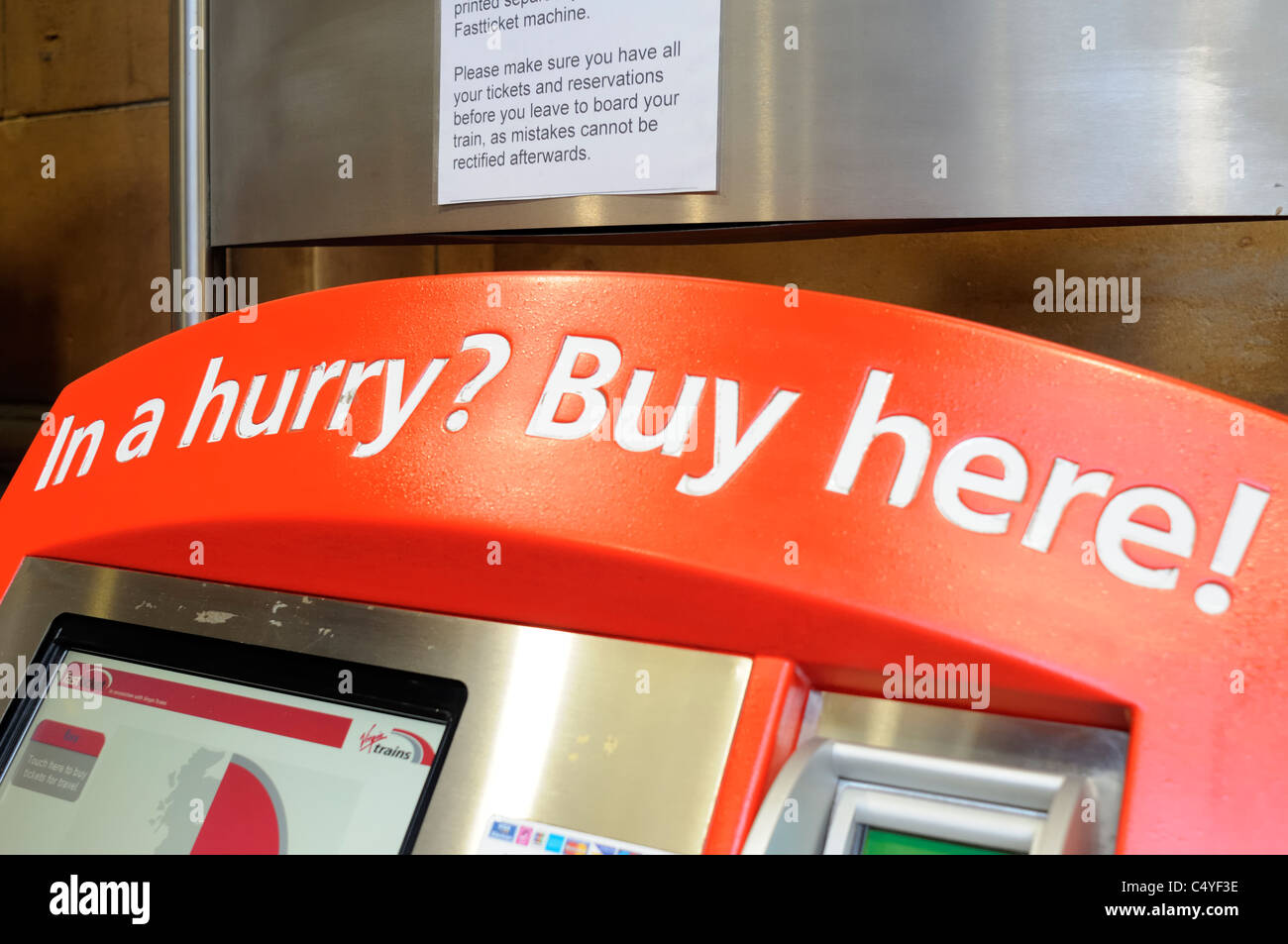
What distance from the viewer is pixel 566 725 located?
0.52 meters

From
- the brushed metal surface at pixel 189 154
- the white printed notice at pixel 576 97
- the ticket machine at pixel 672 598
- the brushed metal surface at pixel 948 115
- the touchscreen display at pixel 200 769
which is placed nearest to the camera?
the ticket machine at pixel 672 598

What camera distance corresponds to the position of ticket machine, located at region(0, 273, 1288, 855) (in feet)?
1.48

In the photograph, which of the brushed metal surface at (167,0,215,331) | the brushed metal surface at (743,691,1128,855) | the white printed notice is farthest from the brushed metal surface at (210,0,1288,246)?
the brushed metal surface at (743,691,1128,855)

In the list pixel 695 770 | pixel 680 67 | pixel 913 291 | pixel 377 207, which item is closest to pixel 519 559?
pixel 695 770

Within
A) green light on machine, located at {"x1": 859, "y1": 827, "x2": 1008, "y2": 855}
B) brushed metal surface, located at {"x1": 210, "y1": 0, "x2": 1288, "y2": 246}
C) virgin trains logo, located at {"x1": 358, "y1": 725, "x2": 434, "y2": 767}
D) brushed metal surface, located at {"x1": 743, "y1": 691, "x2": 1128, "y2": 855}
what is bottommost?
green light on machine, located at {"x1": 859, "y1": 827, "x2": 1008, "y2": 855}

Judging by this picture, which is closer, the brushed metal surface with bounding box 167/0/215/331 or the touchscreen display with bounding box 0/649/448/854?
the touchscreen display with bounding box 0/649/448/854

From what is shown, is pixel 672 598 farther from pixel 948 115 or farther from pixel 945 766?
pixel 948 115

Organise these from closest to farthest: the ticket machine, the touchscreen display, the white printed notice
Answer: the ticket machine < the touchscreen display < the white printed notice

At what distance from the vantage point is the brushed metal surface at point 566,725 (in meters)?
0.49

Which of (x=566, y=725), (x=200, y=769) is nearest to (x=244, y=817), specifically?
(x=200, y=769)

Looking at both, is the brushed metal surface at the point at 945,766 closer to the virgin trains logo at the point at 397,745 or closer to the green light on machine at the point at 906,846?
the green light on machine at the point at 906,846

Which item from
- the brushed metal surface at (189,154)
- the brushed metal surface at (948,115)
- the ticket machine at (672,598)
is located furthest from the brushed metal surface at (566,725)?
the brushed metal surface at (189,154)

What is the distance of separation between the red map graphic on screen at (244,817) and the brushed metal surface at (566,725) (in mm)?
77

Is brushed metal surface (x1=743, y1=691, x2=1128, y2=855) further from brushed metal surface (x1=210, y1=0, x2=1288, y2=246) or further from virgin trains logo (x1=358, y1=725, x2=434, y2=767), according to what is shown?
brushed metal surface (x1=210, y1=0, x2=1288, y2=246)
